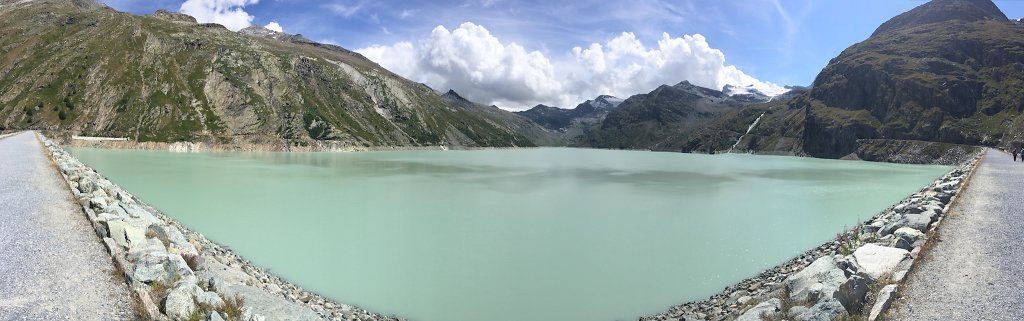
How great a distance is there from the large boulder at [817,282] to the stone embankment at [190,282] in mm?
11465

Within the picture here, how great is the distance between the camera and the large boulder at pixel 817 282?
1140 cm

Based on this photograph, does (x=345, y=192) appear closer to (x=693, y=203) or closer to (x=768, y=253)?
(x=693, y=203)

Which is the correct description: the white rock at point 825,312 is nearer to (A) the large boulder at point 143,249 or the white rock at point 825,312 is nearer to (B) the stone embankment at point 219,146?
(A) the large boulder at point 143,249

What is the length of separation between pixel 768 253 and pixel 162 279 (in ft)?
80.8

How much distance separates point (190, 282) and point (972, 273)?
1863cm

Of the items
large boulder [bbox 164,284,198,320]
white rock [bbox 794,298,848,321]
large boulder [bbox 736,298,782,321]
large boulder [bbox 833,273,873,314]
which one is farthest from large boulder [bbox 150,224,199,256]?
large boulder [bbox 833,273,873,314]

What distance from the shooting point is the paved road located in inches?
389

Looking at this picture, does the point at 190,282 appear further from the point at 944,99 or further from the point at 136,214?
the point at 944,99

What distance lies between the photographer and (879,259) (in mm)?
13570

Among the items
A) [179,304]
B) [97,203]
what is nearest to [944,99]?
[179,304]

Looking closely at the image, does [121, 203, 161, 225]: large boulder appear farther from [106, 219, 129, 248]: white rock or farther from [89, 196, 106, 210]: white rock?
[106, 219, 129, 248]: white rock

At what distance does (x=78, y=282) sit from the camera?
1037cm

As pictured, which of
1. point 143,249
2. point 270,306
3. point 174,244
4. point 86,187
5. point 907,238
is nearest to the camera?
point 143,249

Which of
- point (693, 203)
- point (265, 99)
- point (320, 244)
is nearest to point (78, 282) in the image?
point (320, 244)
